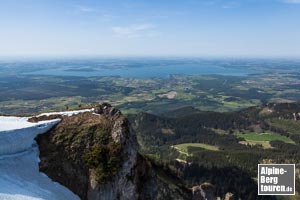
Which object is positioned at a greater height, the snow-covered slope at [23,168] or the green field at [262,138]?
the snow-covered slope at [23,168]

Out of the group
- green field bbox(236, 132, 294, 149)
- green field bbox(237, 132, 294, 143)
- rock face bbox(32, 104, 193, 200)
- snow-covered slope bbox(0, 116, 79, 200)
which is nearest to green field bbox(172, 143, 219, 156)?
green field bbox(236, 132, 294, 149)

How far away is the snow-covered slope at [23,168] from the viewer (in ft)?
84.3

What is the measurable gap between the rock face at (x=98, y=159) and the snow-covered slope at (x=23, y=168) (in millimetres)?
669

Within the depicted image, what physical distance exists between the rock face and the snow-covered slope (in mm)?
669

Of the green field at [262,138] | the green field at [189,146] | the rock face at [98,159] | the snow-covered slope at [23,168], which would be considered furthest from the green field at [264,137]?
the snow-covered slope at [23,168]

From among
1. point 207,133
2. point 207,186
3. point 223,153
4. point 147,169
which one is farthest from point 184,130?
point 147,169

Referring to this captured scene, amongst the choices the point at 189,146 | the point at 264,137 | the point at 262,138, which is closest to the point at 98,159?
the point at 189,146

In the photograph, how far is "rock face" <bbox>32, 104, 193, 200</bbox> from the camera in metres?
28.8

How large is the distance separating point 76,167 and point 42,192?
12.0ft

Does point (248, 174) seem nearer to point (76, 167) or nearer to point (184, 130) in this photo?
point (184, 130)

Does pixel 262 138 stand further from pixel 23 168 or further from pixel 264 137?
pixel 23 168

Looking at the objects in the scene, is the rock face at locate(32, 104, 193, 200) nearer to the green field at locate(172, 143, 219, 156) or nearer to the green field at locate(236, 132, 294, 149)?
the green field at locate(172, 143, 219, 156)

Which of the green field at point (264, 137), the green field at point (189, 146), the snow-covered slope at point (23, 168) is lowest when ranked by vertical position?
the green field at point (264, 137)

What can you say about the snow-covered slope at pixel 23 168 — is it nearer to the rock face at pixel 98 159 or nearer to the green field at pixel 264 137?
the rock face at pixel 98 159
